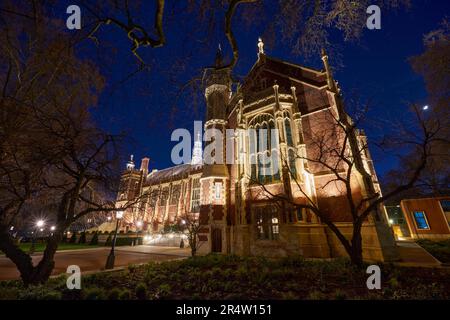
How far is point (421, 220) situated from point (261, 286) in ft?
96.4

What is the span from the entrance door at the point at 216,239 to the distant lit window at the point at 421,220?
1000 inches

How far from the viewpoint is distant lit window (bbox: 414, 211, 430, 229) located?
24203 mm

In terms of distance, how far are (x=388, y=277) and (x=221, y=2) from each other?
9363mm

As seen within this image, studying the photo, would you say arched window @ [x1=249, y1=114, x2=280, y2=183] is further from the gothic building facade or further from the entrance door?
the entrance door

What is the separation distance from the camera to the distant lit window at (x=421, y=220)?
79.4ft

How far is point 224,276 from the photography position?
287 inches

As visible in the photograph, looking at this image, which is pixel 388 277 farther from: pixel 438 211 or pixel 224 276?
pixel 438 211

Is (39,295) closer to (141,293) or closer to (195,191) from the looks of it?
(141,293)

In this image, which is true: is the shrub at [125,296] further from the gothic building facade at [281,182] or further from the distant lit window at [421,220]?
the distant lit window at [421,220]

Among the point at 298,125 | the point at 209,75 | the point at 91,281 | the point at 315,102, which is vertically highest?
the point at 315,102

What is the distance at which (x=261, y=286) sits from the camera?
603 centimetres

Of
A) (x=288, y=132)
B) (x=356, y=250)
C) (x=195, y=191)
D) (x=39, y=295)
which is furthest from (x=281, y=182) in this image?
(x=195, y=191)
